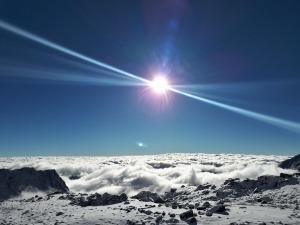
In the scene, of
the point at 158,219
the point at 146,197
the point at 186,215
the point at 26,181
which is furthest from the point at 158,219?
the point at 26,181

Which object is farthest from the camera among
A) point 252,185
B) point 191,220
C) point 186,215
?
point 252,185

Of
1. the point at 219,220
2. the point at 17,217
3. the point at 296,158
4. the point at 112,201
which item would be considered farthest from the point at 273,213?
the point at 296,158

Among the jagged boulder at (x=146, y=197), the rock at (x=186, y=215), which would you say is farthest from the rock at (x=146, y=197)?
the rock at (x=186, y=215)

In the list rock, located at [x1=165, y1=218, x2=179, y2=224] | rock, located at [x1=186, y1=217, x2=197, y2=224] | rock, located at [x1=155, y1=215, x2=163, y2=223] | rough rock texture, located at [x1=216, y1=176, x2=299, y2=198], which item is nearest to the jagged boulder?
rough rock texture, located at [x1=216, y1=176, x2=299, y2=198]

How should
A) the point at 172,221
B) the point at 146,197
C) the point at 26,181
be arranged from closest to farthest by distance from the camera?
1. the point at 172,221
2. the point at 146,197
3. the point at 26,181

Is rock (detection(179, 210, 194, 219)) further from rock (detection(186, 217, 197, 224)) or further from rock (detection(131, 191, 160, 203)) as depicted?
rock (detection(131, 191, 160, 203))

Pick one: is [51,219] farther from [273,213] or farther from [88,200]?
[273,213]

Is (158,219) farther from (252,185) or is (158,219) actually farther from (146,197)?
(252,185)

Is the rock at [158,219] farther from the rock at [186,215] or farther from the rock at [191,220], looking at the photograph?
the rock at [191,220]
